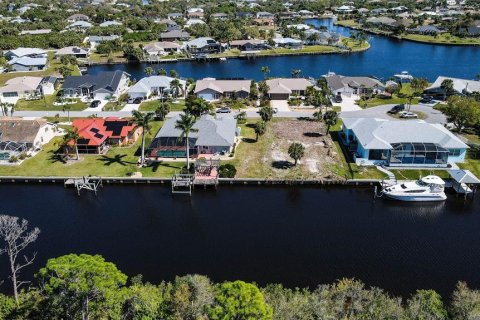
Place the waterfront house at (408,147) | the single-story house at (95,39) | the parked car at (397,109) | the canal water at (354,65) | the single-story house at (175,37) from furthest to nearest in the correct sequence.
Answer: the single-story house at (175,37), the single-story house at (95,39), the canal water at (354,65), the parked car at (397,109), the waterfront house at (408,147)

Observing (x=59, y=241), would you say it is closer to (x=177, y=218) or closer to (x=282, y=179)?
(x=177, y=218)

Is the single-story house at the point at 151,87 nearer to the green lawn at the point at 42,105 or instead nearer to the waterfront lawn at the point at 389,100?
the green lawn at the point at 42,105

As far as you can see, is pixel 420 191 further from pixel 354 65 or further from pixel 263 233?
pixel 354 65

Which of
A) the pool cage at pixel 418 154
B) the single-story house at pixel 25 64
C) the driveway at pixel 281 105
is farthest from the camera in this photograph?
the single-story house at pixel 25 64

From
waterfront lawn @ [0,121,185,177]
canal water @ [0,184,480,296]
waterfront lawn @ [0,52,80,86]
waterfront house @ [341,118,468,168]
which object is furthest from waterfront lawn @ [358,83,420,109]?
waterfront lawn @ [0,52,80,86]

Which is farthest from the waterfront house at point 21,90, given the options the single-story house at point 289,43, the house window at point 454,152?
the single-story house at point 289,43

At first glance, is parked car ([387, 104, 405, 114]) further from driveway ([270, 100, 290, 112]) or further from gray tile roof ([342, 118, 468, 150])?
driveway ([270, 100, 290, 112])
